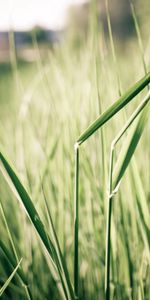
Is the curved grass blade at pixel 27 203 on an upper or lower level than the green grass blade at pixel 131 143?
lower

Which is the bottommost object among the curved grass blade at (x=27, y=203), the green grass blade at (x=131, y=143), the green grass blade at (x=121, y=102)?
the curved grass blade at (x=27, y=203)

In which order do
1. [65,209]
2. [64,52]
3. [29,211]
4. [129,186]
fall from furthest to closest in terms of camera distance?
[64,52] → [65,209] → [129,186] → [29,211]

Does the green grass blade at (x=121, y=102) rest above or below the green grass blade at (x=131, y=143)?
above

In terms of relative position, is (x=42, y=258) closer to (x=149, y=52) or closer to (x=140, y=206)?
(x=140, y=206)

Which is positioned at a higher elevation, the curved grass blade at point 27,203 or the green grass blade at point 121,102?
the green grass blade at point 121,102

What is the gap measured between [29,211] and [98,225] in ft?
0.63

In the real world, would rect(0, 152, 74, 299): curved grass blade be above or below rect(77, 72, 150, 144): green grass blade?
below

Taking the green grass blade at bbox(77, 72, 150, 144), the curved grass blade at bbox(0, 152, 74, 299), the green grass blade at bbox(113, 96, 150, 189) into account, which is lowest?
the curved grass blade at bbox(0, 152, 74, 299)

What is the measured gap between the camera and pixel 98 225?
0.41 meters

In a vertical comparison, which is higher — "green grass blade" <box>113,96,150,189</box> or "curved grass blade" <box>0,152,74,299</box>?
"green grass blade" <box>113,96,150,189</box>

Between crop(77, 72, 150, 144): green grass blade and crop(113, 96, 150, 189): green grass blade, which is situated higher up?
crop(77, 72, 150, 144): green grass blade

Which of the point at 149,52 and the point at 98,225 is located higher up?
the point at 149,52

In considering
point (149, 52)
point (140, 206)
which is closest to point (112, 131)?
point (149, 52)

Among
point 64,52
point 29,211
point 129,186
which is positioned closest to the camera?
point 29,211
